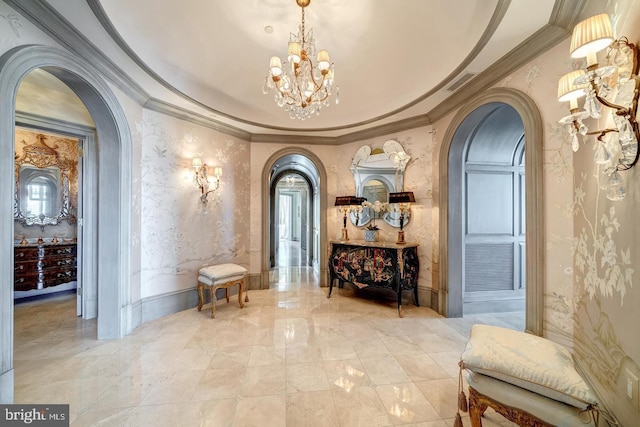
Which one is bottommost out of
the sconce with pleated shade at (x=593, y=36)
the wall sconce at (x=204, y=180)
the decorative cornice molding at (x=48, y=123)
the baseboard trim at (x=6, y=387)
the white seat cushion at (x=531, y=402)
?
the baseboard trim at (x=6, y=387)

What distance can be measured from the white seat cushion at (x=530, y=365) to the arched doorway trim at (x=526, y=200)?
753 mm

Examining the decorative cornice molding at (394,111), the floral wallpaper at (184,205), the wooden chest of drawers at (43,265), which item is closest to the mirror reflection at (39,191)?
the wooden chest of drawers at (43,265)

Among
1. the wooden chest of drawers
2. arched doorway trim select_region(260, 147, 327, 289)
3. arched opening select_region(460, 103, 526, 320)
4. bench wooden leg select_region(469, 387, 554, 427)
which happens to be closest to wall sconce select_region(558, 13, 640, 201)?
bench wooden leg select_region(469, 387, 554, 427)

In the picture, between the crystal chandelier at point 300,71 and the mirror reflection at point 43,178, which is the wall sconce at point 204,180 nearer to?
the crystal chandelier at point 300,71

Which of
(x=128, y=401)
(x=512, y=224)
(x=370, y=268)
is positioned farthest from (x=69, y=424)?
(x=512, y=224)

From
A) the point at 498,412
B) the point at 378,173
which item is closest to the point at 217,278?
the point at 378,173

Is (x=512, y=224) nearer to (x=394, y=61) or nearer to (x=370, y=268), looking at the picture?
(x=370, y=268)

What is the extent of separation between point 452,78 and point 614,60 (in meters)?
1.70

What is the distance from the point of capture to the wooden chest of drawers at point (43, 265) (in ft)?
13.0

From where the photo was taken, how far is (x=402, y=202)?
12.4ft

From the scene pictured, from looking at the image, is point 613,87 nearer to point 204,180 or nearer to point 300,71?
point 300,71

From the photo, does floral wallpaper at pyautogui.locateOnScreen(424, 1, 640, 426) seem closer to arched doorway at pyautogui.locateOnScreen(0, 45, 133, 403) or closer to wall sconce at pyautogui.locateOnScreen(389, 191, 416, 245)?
wall sconce at pyautogui.locateOnScreen(389, 191, 416, 245)

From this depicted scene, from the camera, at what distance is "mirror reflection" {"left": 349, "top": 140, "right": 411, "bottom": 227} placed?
13.4 ft

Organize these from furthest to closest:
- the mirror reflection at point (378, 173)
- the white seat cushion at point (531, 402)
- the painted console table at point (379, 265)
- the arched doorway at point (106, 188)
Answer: the mirror reflection at point (378, 173) → the painted console table at point (379, 265) → the arched doorway at point (106, 188) → the white seat cushion at point (531, 402)
